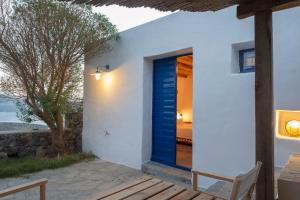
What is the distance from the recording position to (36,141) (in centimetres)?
664

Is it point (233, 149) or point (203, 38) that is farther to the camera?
point (203, 38)

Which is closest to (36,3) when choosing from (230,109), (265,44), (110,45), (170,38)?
(110,45)

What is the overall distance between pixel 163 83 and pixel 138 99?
0.68 metres

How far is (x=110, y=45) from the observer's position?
630 cm

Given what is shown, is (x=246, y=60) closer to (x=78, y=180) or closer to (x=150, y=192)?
(x=150, y=192)

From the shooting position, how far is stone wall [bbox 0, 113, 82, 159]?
20.1ft

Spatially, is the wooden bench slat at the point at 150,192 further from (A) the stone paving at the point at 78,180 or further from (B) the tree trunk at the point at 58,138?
(B) the tree trunk at the point at 58,138

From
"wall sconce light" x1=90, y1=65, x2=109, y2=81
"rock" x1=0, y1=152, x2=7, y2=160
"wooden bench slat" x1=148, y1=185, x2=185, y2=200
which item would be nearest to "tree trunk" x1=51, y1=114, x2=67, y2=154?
"rock" x1=0, y1=152, x2=7, y2=160

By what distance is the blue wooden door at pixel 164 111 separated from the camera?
5164 millimetres

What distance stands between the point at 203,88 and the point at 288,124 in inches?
62.3

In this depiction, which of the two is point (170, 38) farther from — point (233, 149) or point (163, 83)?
point (233, 149)

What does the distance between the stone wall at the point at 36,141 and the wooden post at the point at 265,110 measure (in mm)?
5894

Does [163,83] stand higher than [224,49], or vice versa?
[224,49]

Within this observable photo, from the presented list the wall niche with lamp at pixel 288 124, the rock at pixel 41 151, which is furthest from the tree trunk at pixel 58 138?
the wall niche with lamp at pixel 288 124
